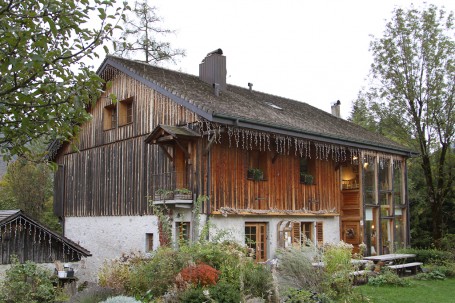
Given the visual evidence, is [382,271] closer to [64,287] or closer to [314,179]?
[314,179]

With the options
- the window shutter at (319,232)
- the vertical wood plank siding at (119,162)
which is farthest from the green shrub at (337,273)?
the window shutter at (319,232)

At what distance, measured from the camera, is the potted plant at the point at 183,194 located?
52.0 ft

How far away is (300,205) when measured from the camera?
62.0ft

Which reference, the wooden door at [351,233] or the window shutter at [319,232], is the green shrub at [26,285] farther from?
the wooden door at [351,233]

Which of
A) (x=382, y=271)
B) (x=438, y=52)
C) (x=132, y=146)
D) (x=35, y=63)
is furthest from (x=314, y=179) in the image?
(x=35, y=63)

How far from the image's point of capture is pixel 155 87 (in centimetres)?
1747

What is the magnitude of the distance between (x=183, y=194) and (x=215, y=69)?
5743mm

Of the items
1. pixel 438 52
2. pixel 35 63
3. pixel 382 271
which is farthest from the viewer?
pixel 438 52

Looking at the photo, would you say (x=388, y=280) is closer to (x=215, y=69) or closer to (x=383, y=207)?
(x=383, y=207)

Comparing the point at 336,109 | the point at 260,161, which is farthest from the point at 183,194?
the point at 336,109

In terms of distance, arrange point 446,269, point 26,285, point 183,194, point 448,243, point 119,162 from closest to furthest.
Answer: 1. point 26,285
2. point 183,194
3. point 446,269
4. point 119,162
5. point 448,243

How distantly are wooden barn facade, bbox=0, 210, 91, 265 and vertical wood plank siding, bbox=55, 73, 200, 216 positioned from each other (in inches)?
136

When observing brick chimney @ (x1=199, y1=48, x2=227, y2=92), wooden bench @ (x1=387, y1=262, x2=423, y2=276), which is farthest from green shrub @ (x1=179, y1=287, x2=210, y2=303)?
brick chimney @ (x1=199, y1=48, x2=227, y2=92)

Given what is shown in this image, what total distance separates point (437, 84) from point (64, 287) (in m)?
17.6
